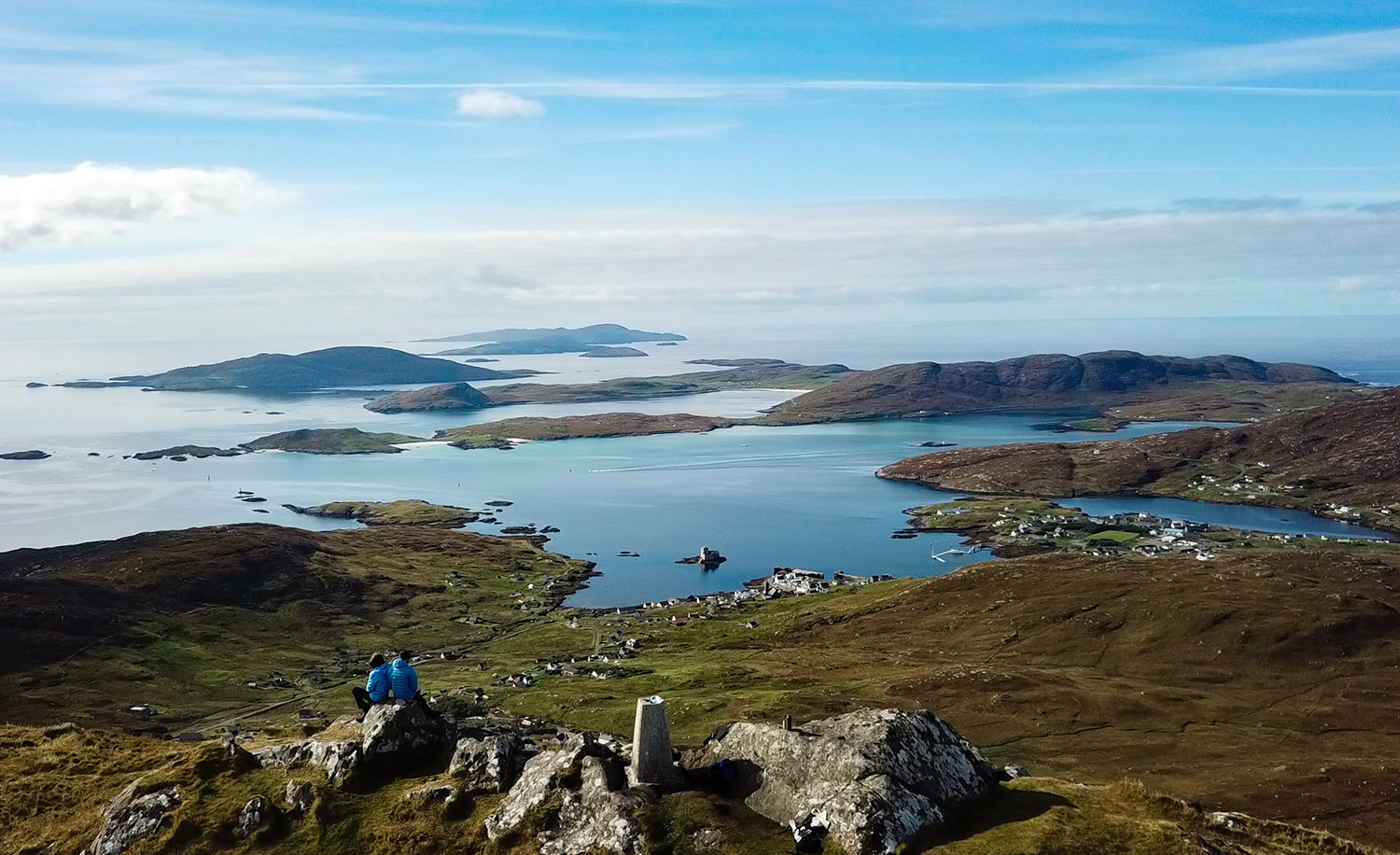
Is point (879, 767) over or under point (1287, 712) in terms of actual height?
over

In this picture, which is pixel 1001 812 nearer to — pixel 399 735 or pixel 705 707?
pixel 399 735

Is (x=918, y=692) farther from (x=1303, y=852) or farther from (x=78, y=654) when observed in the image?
(x=78, y=654)

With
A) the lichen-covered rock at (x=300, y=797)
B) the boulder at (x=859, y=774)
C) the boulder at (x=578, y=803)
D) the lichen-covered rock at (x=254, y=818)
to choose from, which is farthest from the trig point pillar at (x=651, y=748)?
the lichen-covered rock at (x=254, y=818)

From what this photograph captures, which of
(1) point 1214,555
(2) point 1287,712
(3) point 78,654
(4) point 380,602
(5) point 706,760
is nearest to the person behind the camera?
(5) point 706,760

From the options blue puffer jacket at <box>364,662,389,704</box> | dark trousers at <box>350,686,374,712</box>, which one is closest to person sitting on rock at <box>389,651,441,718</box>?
blue puffer jacket at <box>364,662,389,704</box>

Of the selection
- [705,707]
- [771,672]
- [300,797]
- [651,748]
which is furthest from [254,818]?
[771,672]

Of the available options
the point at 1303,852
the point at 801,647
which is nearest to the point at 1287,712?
the point at 801,647

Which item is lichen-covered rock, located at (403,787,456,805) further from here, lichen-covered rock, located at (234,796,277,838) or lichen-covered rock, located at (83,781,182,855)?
lichen-covered rock, located at (83,781,182,855)
